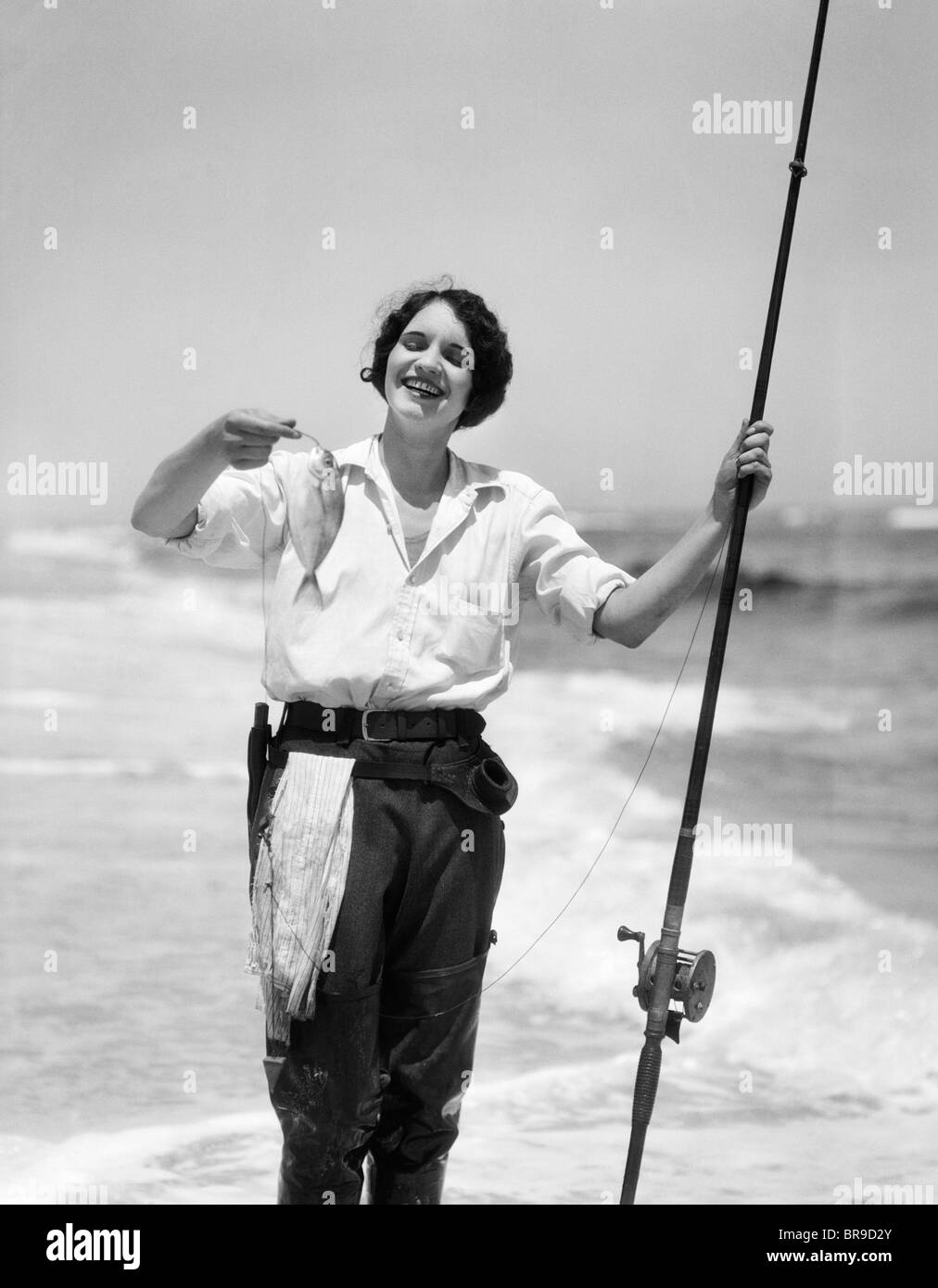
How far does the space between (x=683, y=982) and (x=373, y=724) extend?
56 centimetres

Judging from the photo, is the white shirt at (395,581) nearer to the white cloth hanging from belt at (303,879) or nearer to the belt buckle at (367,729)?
the belt buckle at (367,729)

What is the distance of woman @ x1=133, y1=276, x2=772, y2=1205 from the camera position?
79.3 inches

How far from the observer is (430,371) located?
81.7 inches

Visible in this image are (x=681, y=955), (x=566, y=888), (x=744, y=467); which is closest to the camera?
(x=744, y=467)

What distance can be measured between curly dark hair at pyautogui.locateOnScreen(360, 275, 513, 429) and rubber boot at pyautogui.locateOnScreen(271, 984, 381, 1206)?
85 cm

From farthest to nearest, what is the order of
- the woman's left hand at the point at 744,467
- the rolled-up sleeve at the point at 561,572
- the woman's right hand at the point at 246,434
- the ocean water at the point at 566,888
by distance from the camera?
1. the ocean water at the point at 566,888
2. the rolled-up sleeve at the point at 561,572
3. the woman's left hand at the point at 744,467
4. the woman's right hand at the point at 246,434

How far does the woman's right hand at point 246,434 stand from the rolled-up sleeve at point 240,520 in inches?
6.1

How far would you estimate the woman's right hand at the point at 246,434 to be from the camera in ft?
6.05

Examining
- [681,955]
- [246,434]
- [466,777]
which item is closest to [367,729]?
[466,777]

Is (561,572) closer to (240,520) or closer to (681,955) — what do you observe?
(240,520)

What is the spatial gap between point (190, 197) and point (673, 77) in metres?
1.60

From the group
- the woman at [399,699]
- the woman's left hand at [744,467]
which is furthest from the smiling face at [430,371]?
the woman's left hand at [744,467]
